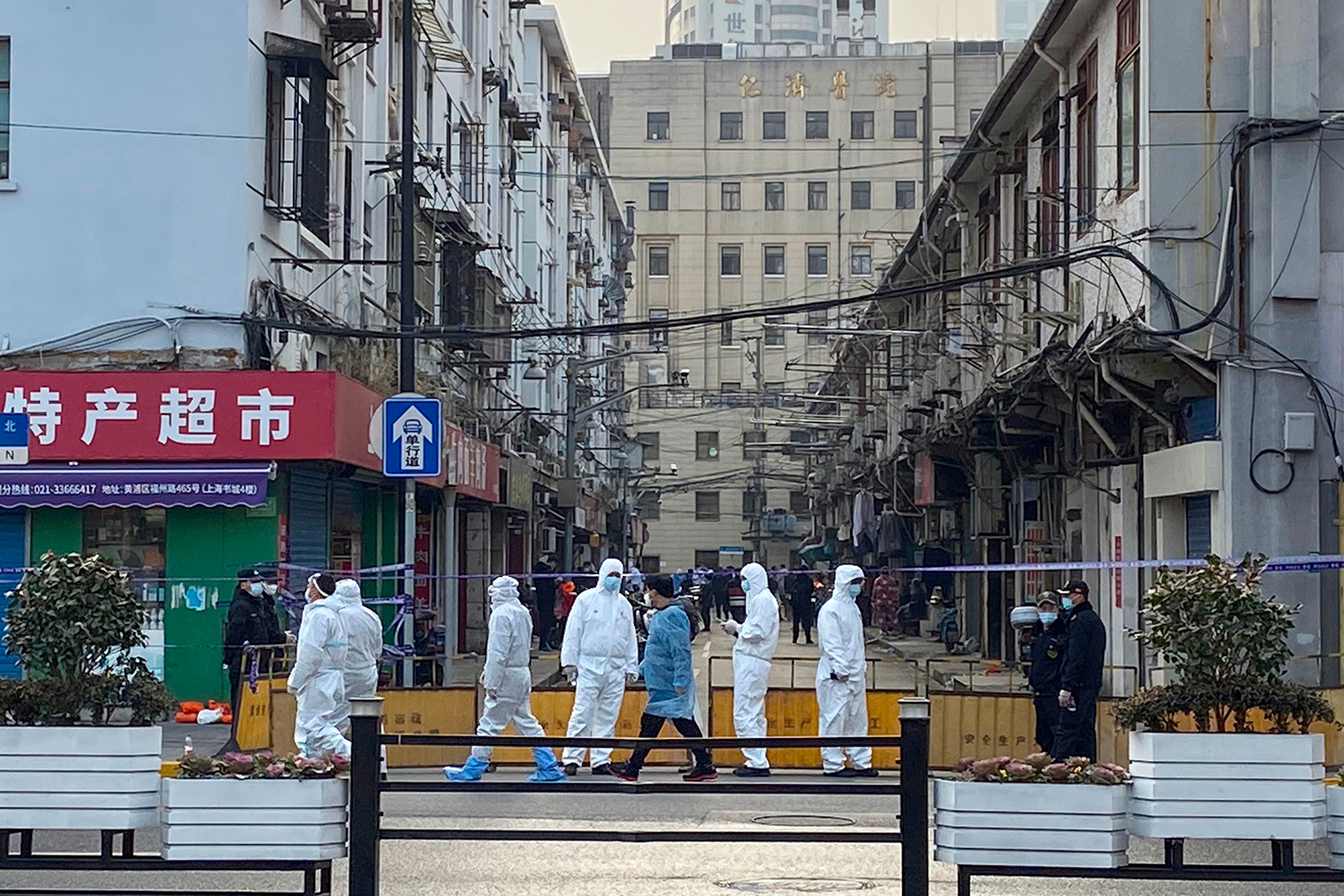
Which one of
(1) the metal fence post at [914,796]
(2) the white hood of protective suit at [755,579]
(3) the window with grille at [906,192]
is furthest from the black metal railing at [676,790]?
(3) the window with grille at [906,192]

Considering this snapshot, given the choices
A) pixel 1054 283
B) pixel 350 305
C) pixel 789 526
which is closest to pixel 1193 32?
pixel 1054 283

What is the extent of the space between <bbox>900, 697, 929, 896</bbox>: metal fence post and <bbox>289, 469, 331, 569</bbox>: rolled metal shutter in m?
14.6

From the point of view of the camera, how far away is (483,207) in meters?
39.6

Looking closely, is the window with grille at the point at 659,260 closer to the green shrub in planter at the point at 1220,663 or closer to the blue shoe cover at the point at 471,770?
the blue shoe cover at the point at 471,770

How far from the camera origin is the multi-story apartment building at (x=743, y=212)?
88875 mm

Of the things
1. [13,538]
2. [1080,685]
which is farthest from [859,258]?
[1080,685]

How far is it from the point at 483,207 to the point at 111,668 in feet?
102

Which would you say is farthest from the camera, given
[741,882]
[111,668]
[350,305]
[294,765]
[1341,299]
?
[350,305]

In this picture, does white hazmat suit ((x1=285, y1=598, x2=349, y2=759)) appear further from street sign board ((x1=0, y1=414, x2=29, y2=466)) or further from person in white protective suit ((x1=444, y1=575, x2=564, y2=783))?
street sign board ((x1=0, y1=414, x2=29, y2=466))

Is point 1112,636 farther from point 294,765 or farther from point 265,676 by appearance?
point 294,765

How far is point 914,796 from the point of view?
8133 mm

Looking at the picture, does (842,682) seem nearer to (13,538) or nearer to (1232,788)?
(1232,788)

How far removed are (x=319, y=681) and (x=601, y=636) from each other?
2261 millimetres

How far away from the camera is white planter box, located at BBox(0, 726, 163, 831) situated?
8383mm
